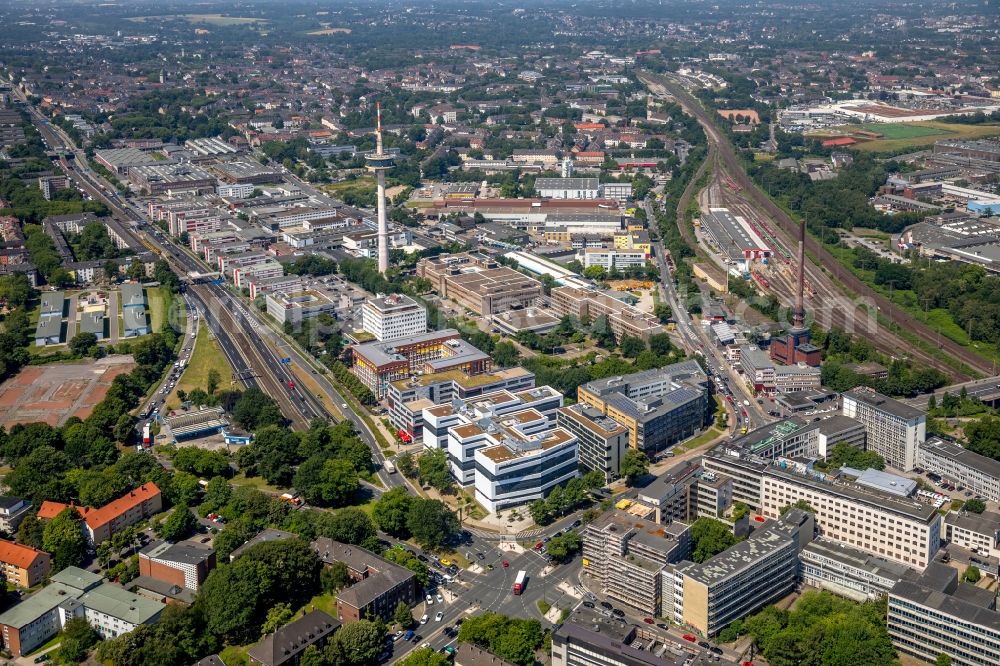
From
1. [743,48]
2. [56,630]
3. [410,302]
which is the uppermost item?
[743,48]

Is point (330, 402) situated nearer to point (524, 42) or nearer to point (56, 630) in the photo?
point (56, 630)

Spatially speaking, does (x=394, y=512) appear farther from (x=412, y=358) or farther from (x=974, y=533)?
(x=974, y=533)

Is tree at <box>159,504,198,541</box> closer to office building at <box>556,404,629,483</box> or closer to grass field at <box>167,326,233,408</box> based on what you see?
grass field at <box>167,326,233,408</box>

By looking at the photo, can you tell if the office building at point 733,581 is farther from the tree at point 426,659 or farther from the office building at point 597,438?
the office building at point 597,438

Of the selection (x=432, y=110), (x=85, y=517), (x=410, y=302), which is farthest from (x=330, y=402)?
(x=432, y=110)

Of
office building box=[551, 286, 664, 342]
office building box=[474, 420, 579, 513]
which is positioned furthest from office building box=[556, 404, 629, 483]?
office building box=[551, 286, 664, 342]

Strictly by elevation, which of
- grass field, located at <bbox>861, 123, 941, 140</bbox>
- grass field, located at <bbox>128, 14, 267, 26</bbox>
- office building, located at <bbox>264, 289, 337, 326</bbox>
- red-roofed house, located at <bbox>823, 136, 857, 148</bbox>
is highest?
grass field, located at <bbox>128, 14, 267, 26</bbox>

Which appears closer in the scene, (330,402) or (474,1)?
(330,402)
